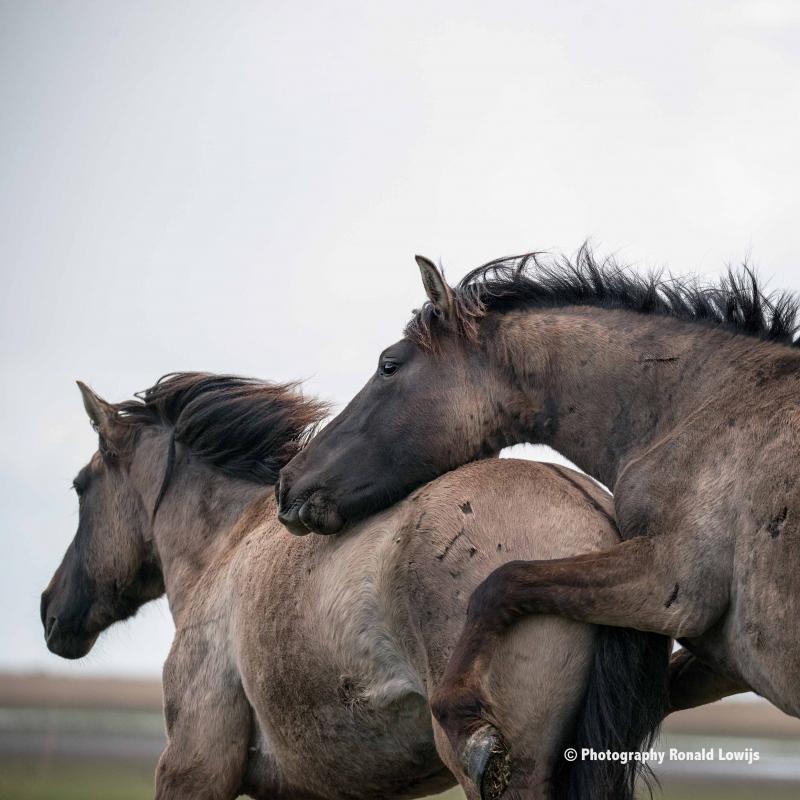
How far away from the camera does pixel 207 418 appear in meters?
7.29

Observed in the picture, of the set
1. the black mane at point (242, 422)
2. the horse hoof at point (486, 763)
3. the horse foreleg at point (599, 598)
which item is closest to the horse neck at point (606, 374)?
the horse foreleg at point (599, 598)

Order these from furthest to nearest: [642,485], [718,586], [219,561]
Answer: [219,561] < [642,485] < [718,586]

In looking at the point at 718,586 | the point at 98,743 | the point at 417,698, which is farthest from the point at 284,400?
the point at 98,743

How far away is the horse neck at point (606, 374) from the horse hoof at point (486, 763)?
4.95 ft

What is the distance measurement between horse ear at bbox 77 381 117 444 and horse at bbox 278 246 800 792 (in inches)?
92.6

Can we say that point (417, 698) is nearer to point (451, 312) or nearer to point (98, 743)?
point (451, 312)

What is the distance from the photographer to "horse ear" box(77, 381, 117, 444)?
7.61m

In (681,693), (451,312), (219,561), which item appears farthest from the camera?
(219,561)

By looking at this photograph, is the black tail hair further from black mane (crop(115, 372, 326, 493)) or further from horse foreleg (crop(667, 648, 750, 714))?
black mane (crop(115, 372, 326, 493))

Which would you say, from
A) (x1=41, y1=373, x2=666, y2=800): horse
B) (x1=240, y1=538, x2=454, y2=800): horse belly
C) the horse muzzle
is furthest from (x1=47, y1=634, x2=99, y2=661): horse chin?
the horse muzzle

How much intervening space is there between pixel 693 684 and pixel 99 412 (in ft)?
14.1

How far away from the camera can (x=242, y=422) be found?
23.6 ft

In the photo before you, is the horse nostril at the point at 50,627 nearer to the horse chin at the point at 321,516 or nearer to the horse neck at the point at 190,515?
the horse neck at the point at 190,515

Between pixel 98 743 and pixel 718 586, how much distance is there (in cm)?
2381
